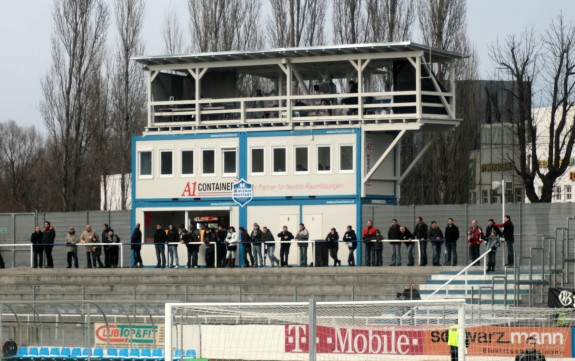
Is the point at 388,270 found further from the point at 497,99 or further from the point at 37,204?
the point at 37,204

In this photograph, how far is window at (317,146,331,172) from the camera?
140ft

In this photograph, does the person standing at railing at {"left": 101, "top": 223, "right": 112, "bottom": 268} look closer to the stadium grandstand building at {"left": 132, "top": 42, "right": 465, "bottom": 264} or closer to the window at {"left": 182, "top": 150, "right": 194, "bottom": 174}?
the stadium grandstand building at {"left": 132, "top": 42, "right": 465, "bottom": 264}

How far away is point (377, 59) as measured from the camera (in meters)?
42.8

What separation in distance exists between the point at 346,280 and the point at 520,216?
6.24m

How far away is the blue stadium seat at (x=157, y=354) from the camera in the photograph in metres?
27.8

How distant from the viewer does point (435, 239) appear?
38062 mm

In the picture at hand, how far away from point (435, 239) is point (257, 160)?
26.7 ft

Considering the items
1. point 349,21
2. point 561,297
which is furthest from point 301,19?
point 561,297

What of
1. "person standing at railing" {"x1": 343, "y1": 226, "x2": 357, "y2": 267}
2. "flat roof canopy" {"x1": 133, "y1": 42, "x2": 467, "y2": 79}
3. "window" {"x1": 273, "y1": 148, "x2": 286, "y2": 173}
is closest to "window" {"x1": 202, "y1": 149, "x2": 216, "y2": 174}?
"window" {"x1": 273, "y1": 148, "x2": 286, "y2": 173}

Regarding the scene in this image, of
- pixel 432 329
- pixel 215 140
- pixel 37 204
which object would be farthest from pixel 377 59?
pixel 37 204

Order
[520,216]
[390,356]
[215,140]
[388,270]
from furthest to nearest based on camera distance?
[215,140] < [520,216] < [388,270] < [390,356]

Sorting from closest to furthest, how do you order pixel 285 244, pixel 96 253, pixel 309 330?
pixel 309 330 < pixel 285 244 < pixel 96 253

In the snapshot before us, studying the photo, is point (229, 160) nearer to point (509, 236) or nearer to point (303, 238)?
point (303, 238)

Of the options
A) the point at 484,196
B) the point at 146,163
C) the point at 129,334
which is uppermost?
the point at 146,163
